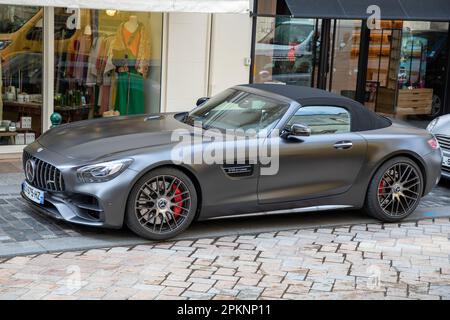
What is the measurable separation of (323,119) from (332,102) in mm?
220

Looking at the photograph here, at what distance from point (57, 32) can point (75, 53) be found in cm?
43

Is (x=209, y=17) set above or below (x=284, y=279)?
above

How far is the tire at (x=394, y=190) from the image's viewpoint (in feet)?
26.3

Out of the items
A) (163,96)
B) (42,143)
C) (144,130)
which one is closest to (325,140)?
(144,130)

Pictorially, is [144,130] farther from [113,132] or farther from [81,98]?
[81,98]

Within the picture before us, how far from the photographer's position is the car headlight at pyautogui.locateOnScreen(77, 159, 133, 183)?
Answer: 6660 mm

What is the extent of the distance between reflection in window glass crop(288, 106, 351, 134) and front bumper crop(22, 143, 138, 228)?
1928mm

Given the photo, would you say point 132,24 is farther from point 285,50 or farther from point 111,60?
point 285,50

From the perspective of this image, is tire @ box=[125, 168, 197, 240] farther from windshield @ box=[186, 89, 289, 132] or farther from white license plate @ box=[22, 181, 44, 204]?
windshield @ box=[186, 89, 289, 132]

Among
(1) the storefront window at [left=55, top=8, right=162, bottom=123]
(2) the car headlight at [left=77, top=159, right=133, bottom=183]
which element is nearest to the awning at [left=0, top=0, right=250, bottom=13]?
(1) the storefront window at [left=55, top=8, right=162, bottom=123]

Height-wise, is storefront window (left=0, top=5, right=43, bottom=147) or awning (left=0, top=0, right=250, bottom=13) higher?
awning (left=0, top=0, right=250, bottom=13)

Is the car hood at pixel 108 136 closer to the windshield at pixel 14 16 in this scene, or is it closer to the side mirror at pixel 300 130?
the side mirror at pixel 300 130

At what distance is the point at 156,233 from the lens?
22.6 ft

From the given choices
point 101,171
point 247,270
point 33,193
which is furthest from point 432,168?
point 33,193
